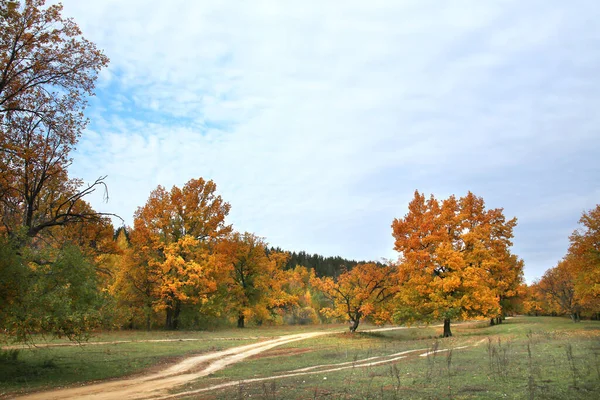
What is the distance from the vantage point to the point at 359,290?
3512 cm

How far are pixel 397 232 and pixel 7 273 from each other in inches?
A: 1110

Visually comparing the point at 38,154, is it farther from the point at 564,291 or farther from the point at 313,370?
the point at 564,291

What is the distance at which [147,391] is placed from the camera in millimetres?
13023

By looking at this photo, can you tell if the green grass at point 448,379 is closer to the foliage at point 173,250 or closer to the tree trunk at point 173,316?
the foliage at point 173,250

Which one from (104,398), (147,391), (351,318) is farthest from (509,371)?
(351,318)

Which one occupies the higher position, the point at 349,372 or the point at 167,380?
the point at 349,372

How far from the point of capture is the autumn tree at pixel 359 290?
116 ft

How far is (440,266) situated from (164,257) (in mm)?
26429

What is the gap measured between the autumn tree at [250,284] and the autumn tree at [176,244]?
16.4 feet

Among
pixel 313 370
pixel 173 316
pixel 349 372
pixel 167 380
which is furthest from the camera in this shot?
pixel 173 316

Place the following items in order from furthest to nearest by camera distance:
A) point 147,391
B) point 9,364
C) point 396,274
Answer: point 396,274
point 9,364
point 147,391

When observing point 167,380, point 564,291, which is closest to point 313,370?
point 167,380

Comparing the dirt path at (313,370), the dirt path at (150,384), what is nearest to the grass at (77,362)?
the dirt path at (150,384)

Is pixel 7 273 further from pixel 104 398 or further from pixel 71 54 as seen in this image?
pixel 71 54
